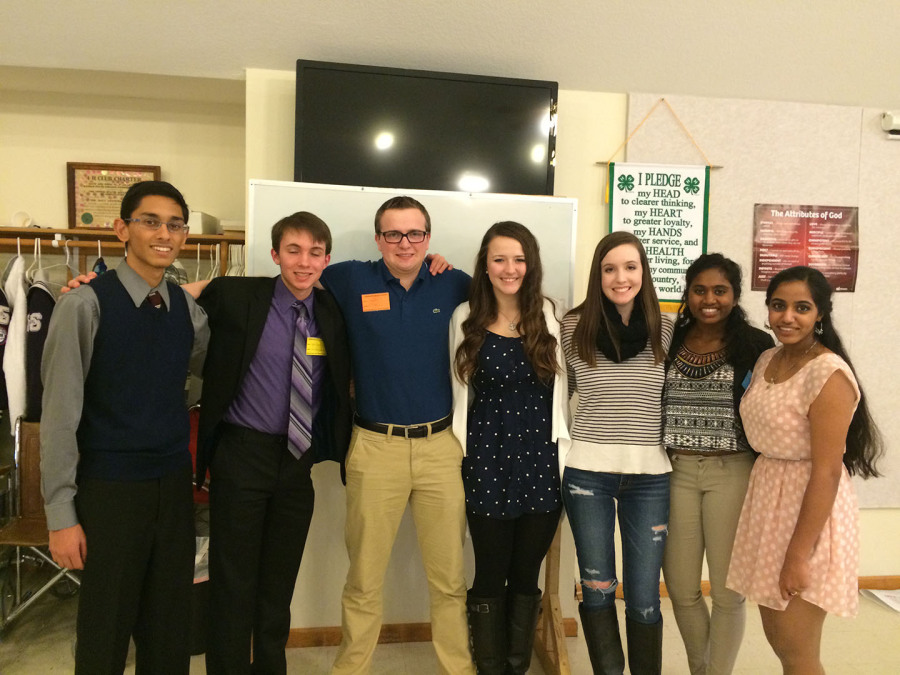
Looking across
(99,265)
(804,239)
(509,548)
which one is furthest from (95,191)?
(804,239)

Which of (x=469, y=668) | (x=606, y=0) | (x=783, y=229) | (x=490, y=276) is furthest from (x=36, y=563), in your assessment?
(x=783, y=229)

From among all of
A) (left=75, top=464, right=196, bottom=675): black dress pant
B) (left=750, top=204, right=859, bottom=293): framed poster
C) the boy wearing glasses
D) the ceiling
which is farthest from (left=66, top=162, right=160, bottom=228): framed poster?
(left=750, top=204, right=859, bottom=293): framed poster

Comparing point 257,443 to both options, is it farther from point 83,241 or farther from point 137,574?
point 83,241

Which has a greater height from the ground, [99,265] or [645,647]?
[99,265]

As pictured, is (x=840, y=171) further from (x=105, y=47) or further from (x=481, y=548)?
(x=105, y=47)

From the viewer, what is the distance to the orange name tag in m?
1.99

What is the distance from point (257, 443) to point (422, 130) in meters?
1.62

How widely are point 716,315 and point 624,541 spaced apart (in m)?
0.86

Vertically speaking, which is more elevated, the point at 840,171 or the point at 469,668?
the point at 840,171

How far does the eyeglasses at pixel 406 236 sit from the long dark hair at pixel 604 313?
63 centimetres

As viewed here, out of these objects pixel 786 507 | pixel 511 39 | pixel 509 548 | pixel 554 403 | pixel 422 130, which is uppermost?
pixel 511 39

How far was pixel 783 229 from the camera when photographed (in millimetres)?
3018

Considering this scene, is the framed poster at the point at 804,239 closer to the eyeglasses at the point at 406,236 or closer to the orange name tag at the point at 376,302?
the eyeglasses at the point at 406,236

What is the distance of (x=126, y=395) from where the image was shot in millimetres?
1529
